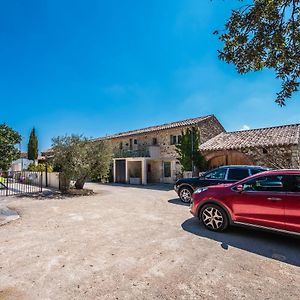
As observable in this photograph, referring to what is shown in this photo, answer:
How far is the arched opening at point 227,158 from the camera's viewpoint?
1720 cm

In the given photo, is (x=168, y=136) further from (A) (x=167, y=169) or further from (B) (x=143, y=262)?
(B) (x=143, y=262)

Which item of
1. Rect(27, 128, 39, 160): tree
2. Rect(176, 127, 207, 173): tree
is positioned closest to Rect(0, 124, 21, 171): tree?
Rect(176, 127, 207, 173): tree

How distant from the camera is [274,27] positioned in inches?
191

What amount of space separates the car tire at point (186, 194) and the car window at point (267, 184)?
5.20m

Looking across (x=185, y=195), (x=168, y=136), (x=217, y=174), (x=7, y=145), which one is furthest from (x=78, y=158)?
(x=168, y=136)

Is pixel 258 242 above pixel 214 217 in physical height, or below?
below

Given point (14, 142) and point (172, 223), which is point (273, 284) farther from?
point (14, 142)

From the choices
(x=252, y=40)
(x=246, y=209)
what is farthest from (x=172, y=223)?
(x=252, y=40)

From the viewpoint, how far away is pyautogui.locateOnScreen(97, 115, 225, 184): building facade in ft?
72.7

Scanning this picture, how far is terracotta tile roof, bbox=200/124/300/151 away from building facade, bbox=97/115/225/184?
2.45m

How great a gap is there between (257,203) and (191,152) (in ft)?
46.9

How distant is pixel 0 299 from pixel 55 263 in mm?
1130

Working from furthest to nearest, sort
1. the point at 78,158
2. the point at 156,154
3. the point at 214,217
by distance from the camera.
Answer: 1. the point at 156,154
2. the point at 78,158
3. the point at 214,217

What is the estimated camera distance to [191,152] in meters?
19.5
